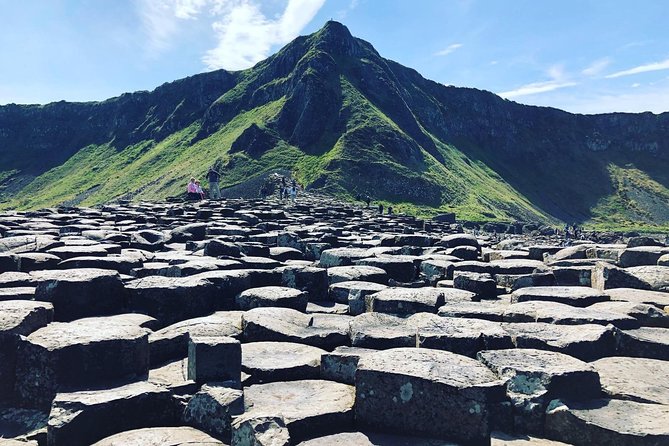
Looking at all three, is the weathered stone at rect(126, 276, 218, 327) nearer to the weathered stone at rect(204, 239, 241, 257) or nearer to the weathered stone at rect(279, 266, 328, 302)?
the weathered stone at rect(279, 266, 328, 302)

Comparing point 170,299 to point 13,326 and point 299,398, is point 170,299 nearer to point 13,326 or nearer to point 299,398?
point 13,326

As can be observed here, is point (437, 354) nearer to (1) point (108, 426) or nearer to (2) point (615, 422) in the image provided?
(2) point (615, 422)

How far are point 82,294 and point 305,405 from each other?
3.10 m

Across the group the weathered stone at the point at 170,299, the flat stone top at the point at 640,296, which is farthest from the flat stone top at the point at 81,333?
the flat stone top at the point at 640,296

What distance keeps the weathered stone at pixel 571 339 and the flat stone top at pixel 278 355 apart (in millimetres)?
1939

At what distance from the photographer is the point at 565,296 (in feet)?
22.1

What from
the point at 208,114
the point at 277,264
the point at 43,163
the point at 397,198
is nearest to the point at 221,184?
the point at 397,198

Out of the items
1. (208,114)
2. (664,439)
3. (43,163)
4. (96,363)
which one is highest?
(208,114)

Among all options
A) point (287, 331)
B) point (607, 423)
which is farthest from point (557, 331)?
point (287, 331)

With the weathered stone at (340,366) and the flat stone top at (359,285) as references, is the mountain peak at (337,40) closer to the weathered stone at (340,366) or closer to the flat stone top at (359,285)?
the flat stone top at (359,285)

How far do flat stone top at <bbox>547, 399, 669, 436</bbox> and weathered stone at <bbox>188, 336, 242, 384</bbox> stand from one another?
2405 millimetres

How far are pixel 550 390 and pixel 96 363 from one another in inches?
140

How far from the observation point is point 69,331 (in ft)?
14.8

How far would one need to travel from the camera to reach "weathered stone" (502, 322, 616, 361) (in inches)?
189
